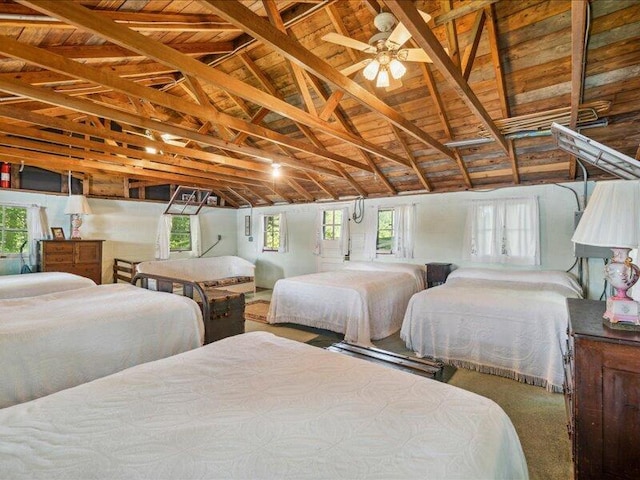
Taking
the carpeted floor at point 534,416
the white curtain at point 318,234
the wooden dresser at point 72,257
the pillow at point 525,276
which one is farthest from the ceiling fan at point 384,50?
the wooden dresser at point 72,257

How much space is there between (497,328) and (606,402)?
1.64 metres

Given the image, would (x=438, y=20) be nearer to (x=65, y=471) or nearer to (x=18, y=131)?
(x=65, y=471)

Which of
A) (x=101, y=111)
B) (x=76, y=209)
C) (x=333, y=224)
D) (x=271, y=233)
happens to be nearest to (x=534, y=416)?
(x=101, y=111)

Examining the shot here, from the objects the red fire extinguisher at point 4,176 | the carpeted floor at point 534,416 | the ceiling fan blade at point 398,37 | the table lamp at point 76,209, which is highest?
the ceiling fan blade at point 398,37

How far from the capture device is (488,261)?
514 cm

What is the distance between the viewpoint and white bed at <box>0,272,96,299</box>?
380 centimetres

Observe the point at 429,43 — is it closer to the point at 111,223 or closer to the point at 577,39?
the point at 577,39

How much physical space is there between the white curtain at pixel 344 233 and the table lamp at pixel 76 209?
4.82 meters

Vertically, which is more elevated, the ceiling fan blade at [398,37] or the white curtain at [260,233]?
the ceiling fan blade at [398,37]

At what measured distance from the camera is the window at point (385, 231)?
633 centimetres

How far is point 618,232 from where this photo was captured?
5.36ft

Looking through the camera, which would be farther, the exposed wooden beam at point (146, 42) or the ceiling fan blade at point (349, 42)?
the ceiling fan blade at point (349, 42)

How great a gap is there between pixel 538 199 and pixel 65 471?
5.73 meters

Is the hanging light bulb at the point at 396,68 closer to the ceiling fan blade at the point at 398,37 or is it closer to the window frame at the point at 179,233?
the ceiling fan blade at the point at 398,37
